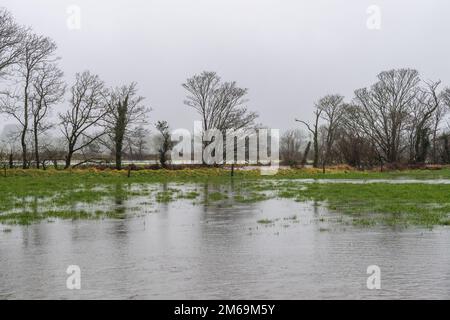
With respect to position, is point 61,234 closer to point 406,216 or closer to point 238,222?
point 238,222

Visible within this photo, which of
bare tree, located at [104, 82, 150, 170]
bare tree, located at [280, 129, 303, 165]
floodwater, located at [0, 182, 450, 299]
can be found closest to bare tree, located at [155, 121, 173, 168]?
bare tree, located at [104, 82, 150, 170]

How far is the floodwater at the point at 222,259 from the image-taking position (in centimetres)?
707

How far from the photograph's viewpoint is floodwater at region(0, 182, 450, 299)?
707cm

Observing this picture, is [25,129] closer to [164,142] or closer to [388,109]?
[164,142]

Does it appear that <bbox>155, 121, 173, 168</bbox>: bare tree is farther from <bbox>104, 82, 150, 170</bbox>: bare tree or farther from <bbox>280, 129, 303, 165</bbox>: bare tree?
<bbox>280, 129, 303, 165</bbox>: bare tree

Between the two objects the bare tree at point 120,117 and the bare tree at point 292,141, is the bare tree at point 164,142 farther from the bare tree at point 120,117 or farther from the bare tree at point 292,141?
the bare tree at point 292,141

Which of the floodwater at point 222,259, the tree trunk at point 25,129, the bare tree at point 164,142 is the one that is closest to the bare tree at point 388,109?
the bare tree at point 164,142

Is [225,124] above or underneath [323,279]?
above

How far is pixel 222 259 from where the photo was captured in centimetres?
926

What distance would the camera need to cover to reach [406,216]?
49.6 feet

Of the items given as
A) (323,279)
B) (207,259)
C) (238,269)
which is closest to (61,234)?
(207,259)

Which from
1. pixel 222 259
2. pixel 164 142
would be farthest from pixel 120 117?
pixel 222 259
